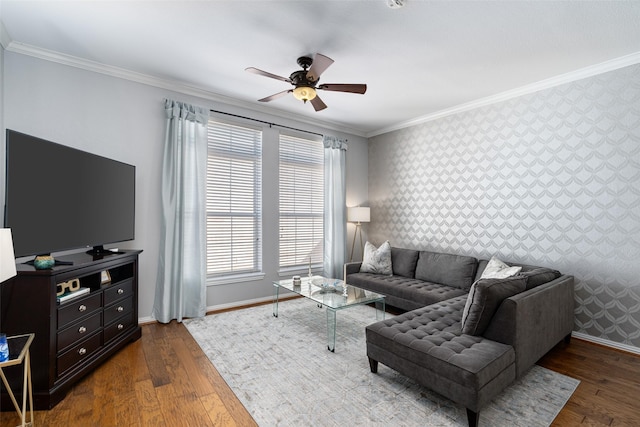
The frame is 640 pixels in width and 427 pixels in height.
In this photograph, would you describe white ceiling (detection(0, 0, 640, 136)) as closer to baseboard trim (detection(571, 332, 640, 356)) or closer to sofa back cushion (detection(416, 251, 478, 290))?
sofa back cushion (detection(416, 251, 478, 290))

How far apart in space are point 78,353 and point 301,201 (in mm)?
3371

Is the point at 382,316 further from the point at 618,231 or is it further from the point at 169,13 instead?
the point at 169,13

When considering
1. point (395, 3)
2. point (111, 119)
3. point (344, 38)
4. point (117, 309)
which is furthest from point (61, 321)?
point (395, 3)

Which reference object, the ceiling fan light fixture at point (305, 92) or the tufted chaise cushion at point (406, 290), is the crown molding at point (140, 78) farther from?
the tufted chaise cushion at point (406, 290)

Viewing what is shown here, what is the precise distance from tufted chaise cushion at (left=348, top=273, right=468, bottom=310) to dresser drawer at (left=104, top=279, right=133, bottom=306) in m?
2.83

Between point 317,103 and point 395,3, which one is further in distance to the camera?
point 317,103

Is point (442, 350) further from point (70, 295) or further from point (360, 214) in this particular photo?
point (360, 214)

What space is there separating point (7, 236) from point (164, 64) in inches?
93.7

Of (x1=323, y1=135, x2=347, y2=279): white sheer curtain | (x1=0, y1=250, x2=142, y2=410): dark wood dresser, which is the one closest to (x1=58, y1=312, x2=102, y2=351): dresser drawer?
(x1=0, y1=250, x2=142, y2=410): dark wood dresser

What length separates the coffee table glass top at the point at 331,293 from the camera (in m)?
3.06

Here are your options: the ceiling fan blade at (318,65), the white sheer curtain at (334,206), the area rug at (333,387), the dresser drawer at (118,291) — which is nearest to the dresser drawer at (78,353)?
the dresser drawer at (118,291)

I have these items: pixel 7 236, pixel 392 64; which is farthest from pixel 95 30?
pixel 392 64

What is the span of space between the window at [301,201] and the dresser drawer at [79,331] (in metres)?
2.55

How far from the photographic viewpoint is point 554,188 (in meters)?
3.39
